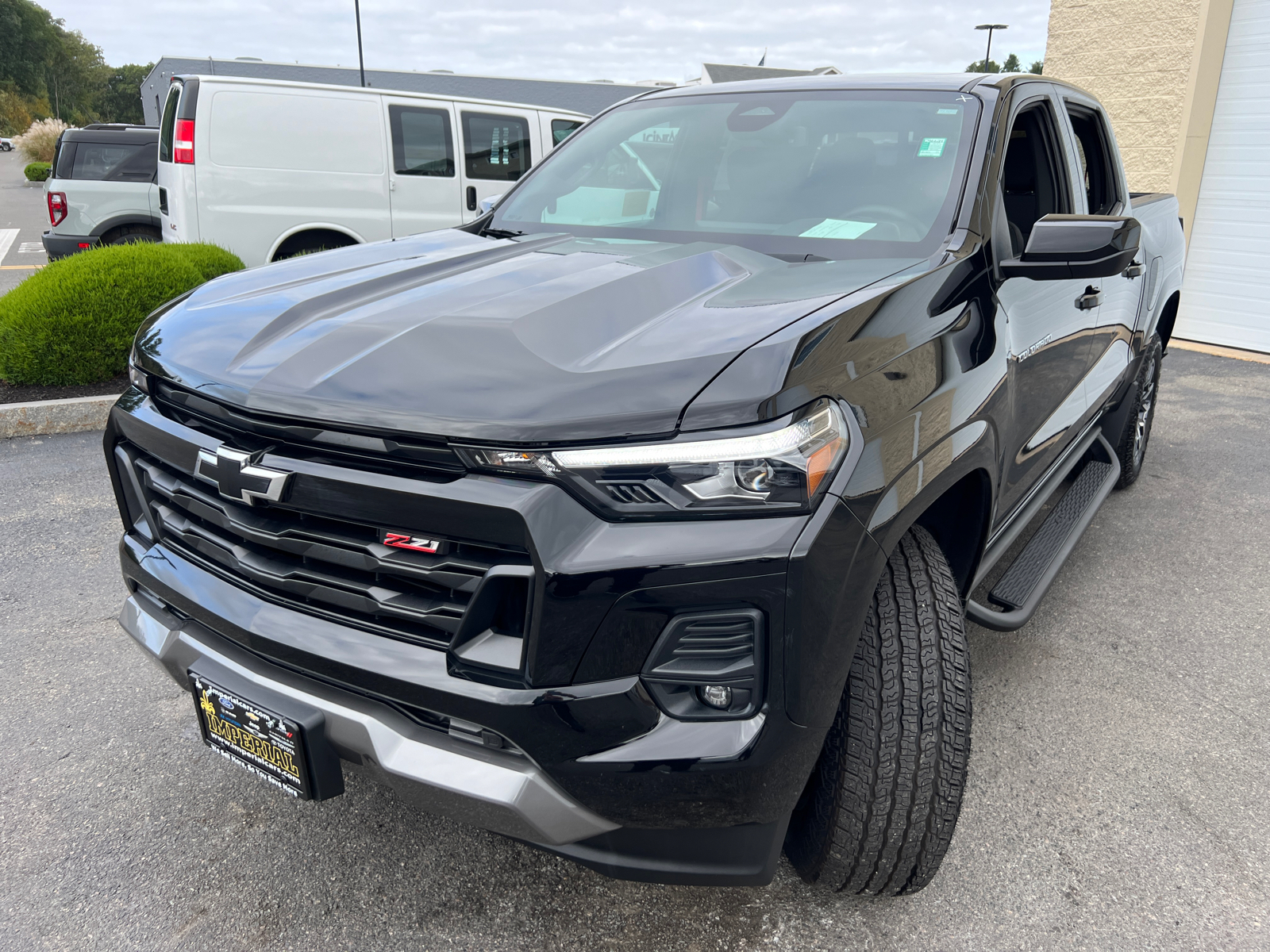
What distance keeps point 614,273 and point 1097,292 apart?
184 cm

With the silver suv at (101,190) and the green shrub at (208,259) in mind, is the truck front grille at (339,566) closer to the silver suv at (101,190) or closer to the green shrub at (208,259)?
the green shrub at (208,259)

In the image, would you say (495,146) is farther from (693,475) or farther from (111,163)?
(693,475)

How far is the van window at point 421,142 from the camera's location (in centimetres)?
790

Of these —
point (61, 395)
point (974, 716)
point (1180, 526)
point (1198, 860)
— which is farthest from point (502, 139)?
point (1198, 860)

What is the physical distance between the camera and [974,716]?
2.63 m

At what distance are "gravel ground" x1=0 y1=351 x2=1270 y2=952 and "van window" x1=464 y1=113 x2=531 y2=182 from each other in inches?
240

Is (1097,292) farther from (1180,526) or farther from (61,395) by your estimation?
(61,395)

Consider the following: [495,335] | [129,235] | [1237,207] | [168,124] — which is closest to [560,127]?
[168,124]

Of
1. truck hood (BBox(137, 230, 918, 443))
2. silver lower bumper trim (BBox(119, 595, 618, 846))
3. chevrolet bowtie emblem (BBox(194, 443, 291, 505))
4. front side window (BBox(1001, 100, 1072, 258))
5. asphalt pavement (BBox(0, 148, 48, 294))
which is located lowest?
asphalt pavement (BBox(0, 148, 48, 294))

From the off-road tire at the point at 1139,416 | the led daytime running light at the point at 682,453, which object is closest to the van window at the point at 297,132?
the off-road tire at the point at 1139,416

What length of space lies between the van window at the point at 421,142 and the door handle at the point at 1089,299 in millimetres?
6428

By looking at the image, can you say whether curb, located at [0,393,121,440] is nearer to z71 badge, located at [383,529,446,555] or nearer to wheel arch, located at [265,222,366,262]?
wheel arch, located at [265,222,366,262]

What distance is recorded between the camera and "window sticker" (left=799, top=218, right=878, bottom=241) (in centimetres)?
231

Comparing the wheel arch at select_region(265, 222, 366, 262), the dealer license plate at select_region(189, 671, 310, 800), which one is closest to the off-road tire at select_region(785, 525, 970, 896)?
the dealer license plate at select_region(189, 671, 310, 800)
